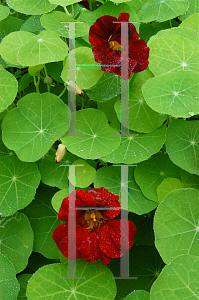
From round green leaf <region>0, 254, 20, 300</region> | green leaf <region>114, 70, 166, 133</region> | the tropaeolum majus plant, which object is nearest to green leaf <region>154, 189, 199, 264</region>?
the tropaeolum majus plant

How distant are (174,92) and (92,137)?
29 cm

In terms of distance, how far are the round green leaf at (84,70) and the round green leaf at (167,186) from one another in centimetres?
37

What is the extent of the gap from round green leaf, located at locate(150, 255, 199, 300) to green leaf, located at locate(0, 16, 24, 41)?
3.20 ft

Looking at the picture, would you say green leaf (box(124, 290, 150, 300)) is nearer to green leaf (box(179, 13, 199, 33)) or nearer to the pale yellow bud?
the pale yellow bud

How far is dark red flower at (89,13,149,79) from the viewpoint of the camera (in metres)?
0.80

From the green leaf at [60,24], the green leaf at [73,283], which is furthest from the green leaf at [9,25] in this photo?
the green leaf at [73,283]

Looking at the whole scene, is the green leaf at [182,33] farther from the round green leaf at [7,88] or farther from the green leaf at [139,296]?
the green leaf at [139,296]

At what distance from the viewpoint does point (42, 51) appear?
831mm

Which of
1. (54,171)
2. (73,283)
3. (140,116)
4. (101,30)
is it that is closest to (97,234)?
(73,283)

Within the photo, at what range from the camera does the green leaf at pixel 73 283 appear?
0.75m

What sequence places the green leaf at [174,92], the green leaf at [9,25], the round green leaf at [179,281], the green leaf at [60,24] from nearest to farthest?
the round green leaf at [179,281]
the green leaf at [174,92]
the green leaf at [60,24]
the green leaf at [9,25]

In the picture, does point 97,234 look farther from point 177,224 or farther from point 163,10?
point 163,10

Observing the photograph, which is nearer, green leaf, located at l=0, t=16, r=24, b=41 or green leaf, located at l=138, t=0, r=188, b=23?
green leaf, located at l=138, t=0, r=188, b=23

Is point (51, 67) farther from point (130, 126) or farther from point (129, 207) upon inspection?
point (129, 207)
